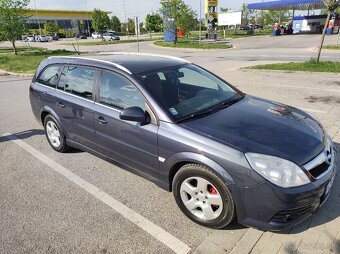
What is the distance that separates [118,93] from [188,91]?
90cm

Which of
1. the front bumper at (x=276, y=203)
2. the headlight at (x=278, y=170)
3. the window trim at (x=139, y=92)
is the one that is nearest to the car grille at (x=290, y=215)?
the front bumper at (x=276, y=203)

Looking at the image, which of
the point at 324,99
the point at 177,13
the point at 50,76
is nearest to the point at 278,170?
the point at 50,76

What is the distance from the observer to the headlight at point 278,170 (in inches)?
102

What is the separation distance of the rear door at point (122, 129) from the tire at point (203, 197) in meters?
0.42

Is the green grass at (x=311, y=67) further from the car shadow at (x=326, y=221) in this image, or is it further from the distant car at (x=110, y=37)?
the distant car at (x=110, y=37)

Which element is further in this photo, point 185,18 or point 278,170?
→ point 185,18

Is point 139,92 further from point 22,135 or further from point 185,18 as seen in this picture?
point 185,18

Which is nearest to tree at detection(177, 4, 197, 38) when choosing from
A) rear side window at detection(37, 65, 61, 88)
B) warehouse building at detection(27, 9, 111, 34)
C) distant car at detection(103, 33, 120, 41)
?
distant car at detection(103, 33, 120, 41)

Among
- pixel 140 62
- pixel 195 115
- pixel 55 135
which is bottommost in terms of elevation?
pixel 55 135

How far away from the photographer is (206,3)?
139 feet

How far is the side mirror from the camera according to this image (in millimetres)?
3236

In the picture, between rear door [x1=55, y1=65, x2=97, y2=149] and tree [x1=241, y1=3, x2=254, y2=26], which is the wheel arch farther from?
tree [x1=241, y1=3, x2=254, y2=26]

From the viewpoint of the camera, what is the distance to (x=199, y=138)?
2.92m

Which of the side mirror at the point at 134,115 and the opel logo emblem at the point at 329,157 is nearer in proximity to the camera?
the opel logo emblem at the point at 329,157
